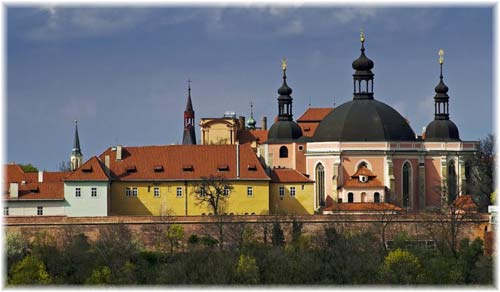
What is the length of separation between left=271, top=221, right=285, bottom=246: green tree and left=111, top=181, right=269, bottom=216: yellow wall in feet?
15.7

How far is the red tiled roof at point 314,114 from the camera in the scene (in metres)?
99.8

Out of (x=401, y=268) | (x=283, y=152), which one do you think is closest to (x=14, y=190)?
(x=283, y=152)

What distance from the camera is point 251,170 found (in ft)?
245

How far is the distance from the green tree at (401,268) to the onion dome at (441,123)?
19467 mm

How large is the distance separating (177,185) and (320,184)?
8.18m

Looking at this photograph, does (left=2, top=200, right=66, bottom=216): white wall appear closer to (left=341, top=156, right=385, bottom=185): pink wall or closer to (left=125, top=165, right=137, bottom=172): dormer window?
(left=125, top=165, right=137, bottom=172): dormer window

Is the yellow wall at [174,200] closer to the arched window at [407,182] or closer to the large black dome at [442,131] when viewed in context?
the arched window at [407,182]

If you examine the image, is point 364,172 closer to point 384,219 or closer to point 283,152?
point 283,152

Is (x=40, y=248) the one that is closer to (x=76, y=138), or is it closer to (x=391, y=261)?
(x=391, y=261)

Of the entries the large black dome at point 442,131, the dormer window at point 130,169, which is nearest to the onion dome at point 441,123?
the large black dome at point 442,131

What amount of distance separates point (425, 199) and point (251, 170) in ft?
31.2

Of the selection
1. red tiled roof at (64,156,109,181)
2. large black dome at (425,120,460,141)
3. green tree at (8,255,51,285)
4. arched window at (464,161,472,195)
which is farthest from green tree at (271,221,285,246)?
large black dome at (425,120,460,141)

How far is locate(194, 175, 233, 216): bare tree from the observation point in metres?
73.4

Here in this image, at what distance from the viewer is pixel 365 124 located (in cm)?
7894
